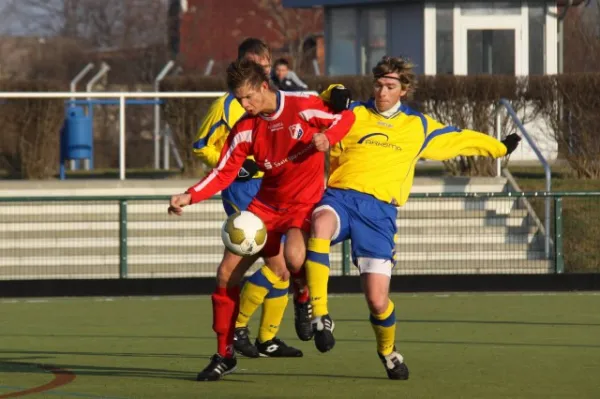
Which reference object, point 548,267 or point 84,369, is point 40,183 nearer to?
point 548,267

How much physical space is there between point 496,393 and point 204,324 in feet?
15.2

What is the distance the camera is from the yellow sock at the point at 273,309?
9.27 m

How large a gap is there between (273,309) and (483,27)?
55.4ft

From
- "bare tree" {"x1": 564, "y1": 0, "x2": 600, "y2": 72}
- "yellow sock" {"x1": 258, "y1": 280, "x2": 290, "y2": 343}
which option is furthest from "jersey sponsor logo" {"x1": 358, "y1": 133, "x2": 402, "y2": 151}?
"bare tree" {"x1": 564, "y1": 0, "x2": 600, "y2": 72}

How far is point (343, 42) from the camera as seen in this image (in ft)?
90.1

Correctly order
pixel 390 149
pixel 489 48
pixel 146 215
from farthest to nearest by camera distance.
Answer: pixel 489 48, pixel 146 215, pixel 390 149

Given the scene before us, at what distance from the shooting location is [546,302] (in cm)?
1384

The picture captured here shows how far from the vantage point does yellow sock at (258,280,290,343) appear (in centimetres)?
927

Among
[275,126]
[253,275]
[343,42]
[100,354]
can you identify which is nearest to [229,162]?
[275,126]

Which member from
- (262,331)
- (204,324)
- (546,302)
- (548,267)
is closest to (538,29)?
(548,267)

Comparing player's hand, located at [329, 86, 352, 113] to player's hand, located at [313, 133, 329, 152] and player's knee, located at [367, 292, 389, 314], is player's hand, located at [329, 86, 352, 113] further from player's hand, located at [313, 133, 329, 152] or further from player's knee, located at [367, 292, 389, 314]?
player's knee, located at [367, 292, 389, 314]

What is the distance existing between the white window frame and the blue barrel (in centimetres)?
703

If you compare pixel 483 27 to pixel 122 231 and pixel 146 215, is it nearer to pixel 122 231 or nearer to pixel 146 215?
pixel 146 215

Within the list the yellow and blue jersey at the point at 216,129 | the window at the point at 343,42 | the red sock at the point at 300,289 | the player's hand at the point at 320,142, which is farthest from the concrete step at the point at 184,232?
the window at the point at 343,42
